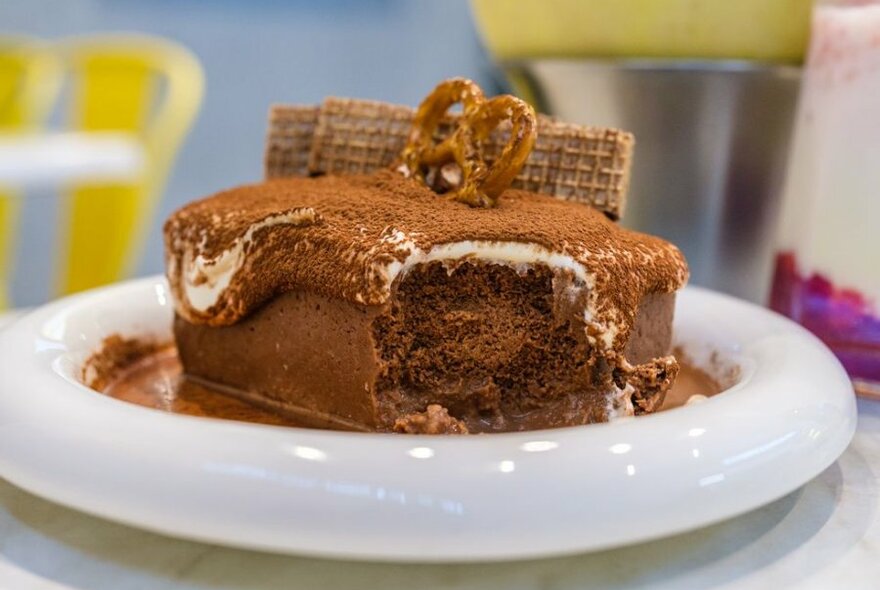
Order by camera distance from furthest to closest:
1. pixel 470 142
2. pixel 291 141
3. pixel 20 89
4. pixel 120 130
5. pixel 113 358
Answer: pixel 20 89 < pixel 120 130 < pixel 291 141 < pixel 113 358 < pixel 470 142

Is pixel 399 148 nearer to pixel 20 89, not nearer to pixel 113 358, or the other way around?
pixel 113 358

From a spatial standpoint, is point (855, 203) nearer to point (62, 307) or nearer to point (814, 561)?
point (814, 561)

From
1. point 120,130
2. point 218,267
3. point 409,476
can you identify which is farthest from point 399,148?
point 120,130

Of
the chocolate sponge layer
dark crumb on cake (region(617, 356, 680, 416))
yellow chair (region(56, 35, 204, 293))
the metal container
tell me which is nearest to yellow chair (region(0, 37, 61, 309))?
yellow chair (region(56, 35, 204, 293))

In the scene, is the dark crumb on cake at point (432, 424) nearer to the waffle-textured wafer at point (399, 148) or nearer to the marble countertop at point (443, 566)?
the marble countertop at point (443, 566)

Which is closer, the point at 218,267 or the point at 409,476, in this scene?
the point at 409,476

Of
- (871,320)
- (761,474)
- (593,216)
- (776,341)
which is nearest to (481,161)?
(593,216)

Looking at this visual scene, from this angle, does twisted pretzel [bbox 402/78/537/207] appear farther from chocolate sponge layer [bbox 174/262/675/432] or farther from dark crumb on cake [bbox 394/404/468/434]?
dark crumb on cake [bbox 394/404/468/434]
